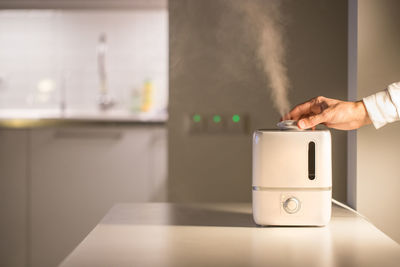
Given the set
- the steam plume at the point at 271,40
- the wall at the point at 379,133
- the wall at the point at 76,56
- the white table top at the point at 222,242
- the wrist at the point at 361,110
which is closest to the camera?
the white table top at the point at 222,242

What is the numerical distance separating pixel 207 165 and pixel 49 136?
1.53m

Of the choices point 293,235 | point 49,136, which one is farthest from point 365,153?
point 49,136

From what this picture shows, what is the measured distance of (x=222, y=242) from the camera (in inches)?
46.8

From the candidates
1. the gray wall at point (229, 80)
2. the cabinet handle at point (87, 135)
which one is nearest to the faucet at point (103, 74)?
the cabinet handle at point (87, 135)

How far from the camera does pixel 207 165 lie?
208cm

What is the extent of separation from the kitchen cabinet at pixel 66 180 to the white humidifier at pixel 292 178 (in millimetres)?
1954

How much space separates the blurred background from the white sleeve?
0.42 feet

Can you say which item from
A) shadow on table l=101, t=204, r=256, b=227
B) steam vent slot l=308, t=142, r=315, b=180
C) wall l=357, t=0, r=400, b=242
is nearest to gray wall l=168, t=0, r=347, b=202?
wall l=357, t=0, r=400, b=242

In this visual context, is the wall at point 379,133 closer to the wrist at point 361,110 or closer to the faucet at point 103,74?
the wrist at point 361,110

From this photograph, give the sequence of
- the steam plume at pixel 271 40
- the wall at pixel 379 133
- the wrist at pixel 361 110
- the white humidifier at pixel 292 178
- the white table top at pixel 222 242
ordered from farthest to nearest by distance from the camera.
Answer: the steam plume at pixel 271 40, the wall at pixel 379 133, the wrist at pixel 361 110, the white humidifier at pixel 292 178, the white table top at pixel 222 242

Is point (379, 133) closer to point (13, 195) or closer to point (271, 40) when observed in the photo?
point (271, 40)

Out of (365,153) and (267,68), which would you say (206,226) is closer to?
(365,153)

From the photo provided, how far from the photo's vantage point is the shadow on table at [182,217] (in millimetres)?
1396

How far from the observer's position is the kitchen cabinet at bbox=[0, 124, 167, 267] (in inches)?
129
